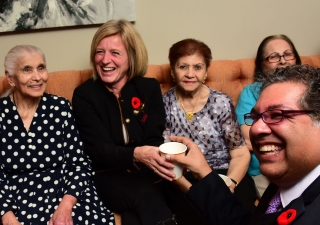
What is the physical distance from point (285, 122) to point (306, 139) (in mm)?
65

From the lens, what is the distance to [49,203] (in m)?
1.70

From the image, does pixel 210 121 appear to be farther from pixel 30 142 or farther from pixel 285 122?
pixel 285 122

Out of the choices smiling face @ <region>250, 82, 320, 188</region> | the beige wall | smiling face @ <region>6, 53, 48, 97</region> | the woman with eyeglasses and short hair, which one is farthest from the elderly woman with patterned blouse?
smiling face @ <region>250, 82, 320, 188</region>

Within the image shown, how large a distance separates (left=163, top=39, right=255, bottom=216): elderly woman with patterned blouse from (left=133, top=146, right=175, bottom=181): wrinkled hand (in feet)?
1.35

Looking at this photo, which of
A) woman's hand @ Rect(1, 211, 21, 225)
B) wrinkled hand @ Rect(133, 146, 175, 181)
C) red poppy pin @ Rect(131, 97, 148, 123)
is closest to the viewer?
wrinkled hand @ Rect(133, 146, 175, 181)

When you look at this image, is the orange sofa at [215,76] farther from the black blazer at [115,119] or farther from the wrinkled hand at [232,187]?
the wrinkled hand at [232,187]

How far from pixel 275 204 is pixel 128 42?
4.05ft

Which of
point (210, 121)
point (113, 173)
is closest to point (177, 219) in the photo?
point (113, 173)

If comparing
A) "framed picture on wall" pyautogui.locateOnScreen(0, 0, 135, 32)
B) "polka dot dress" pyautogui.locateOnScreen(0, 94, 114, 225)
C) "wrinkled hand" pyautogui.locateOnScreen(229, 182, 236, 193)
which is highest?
"framed picture on wall" pyautogui.locateOnScreen(0, 0, 135, 32)

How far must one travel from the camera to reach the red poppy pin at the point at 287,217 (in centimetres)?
85

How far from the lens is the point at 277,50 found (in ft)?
7.55

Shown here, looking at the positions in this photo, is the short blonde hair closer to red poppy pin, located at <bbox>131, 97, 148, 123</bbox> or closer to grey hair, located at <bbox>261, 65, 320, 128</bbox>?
red poppy pin, located at <bbox>131, 97, 148, 123</bbox>

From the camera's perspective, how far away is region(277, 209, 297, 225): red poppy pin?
33.5 inches

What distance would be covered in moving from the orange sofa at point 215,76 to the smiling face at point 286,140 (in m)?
1.40
